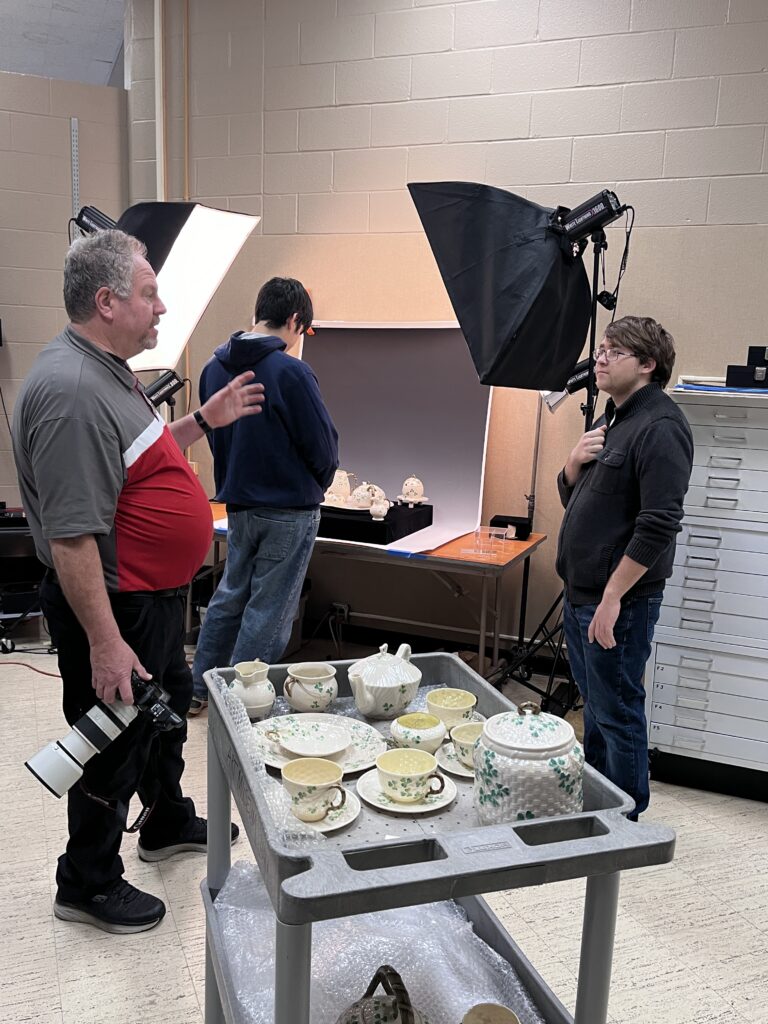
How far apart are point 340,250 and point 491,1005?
3311mm

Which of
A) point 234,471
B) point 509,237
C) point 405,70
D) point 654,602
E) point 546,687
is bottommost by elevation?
point 546,687

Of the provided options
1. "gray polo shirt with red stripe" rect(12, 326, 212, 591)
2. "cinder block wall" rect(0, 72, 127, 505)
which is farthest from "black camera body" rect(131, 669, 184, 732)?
"cinder block wall" rect(0, 72, 127, 505)

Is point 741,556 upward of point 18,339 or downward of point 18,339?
downward

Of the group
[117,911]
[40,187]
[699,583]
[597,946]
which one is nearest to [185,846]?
[117,911]

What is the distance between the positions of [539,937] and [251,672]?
1127 mm

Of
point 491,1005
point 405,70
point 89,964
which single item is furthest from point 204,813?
point 405,70

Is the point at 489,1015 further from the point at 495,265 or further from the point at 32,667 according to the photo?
the point at 32,667

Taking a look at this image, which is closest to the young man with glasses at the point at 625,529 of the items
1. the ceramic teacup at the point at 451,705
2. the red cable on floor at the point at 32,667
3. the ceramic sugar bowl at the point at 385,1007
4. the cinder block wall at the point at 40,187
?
the ceramic teacup at the point at 451,705

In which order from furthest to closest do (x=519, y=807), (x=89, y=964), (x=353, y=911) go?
(x=89, y=964)
(x=519, y=807)
(x=353, y=911)

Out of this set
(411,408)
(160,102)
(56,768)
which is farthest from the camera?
(160,102)

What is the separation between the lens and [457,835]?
1.02m

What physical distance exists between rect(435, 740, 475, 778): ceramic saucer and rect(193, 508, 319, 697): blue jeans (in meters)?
1.60

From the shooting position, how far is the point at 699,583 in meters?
2.72

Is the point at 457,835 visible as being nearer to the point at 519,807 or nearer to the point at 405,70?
the point at 519,807
